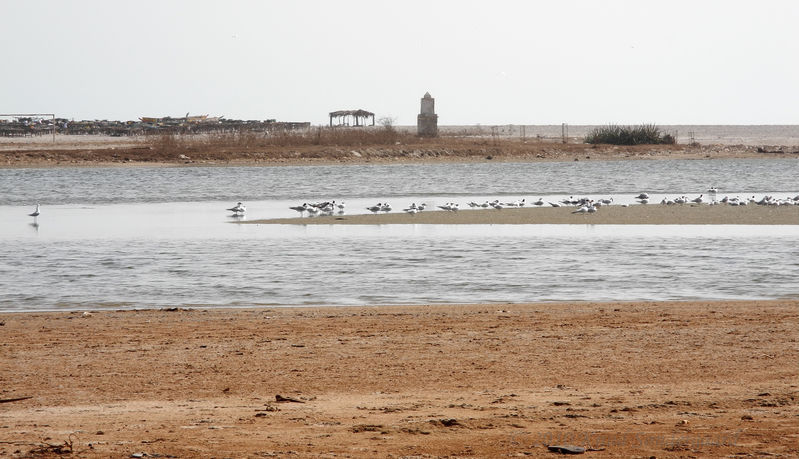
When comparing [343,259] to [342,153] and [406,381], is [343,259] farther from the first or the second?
[342,153]

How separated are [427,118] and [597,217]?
52.5m

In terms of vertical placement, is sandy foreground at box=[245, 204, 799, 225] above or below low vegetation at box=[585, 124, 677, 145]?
below

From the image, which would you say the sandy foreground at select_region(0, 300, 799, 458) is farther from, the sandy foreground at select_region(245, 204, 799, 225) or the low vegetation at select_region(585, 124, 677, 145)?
the low vegetation at select_region(585, 124, 677, 145)

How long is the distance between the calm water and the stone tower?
137 ft

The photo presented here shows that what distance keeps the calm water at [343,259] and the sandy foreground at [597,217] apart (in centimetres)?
125

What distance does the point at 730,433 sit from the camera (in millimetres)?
7086

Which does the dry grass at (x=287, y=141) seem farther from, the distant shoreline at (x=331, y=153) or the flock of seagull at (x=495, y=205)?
the flock of seagull at (x=495, y=205)

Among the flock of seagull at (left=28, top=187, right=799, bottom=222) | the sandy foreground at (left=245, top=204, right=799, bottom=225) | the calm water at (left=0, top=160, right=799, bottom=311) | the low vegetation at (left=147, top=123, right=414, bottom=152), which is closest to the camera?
the calm water at (left=0, top=160, right=799, bottom=311)

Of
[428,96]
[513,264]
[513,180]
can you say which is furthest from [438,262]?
[428,96]

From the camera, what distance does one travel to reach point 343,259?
19.0 meters

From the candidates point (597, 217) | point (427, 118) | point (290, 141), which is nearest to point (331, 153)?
point (290, 141)

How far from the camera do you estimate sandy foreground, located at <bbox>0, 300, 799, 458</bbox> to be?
7039 millimetres

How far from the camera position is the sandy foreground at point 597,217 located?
26.2m

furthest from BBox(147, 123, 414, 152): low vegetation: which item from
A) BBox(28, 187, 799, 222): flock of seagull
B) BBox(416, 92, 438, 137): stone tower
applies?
BBox(28, 187, 799, 222): flock of seagull
